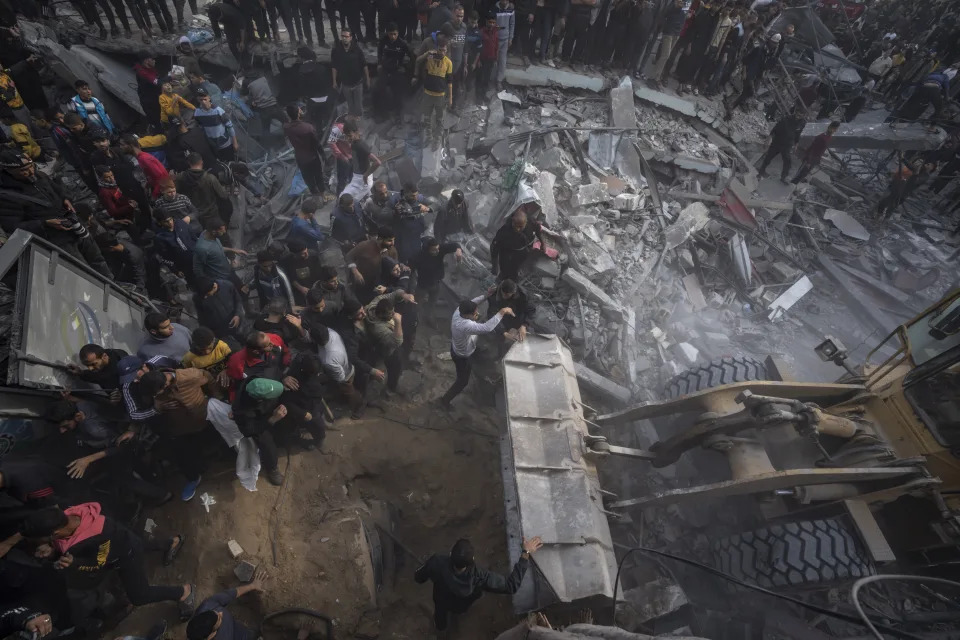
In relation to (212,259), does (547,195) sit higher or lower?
lower

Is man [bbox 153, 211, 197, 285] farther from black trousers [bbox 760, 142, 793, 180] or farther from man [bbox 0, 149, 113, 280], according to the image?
black trousers [bbox 760, 142, 793, 180]

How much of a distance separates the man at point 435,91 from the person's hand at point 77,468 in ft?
24.4

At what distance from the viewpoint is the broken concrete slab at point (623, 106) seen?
10055 millimetres

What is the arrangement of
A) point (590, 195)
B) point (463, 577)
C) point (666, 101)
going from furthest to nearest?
point (666, 101) < point (590, 195) < point (463, 577)

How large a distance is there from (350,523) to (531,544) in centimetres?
196

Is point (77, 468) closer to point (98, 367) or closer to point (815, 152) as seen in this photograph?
point (98, 367)


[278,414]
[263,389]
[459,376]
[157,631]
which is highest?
[263,389]

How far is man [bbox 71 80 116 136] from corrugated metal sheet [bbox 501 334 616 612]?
24.8ft

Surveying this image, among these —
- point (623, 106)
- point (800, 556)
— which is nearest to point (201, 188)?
point (623, 106)

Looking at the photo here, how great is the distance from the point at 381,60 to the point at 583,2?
16.2 feet

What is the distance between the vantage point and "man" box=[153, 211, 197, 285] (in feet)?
19.3

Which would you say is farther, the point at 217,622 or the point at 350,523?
the point at 350,523

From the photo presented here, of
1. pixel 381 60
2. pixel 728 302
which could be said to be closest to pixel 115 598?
pixel 381 60

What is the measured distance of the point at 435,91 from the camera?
8984mm
